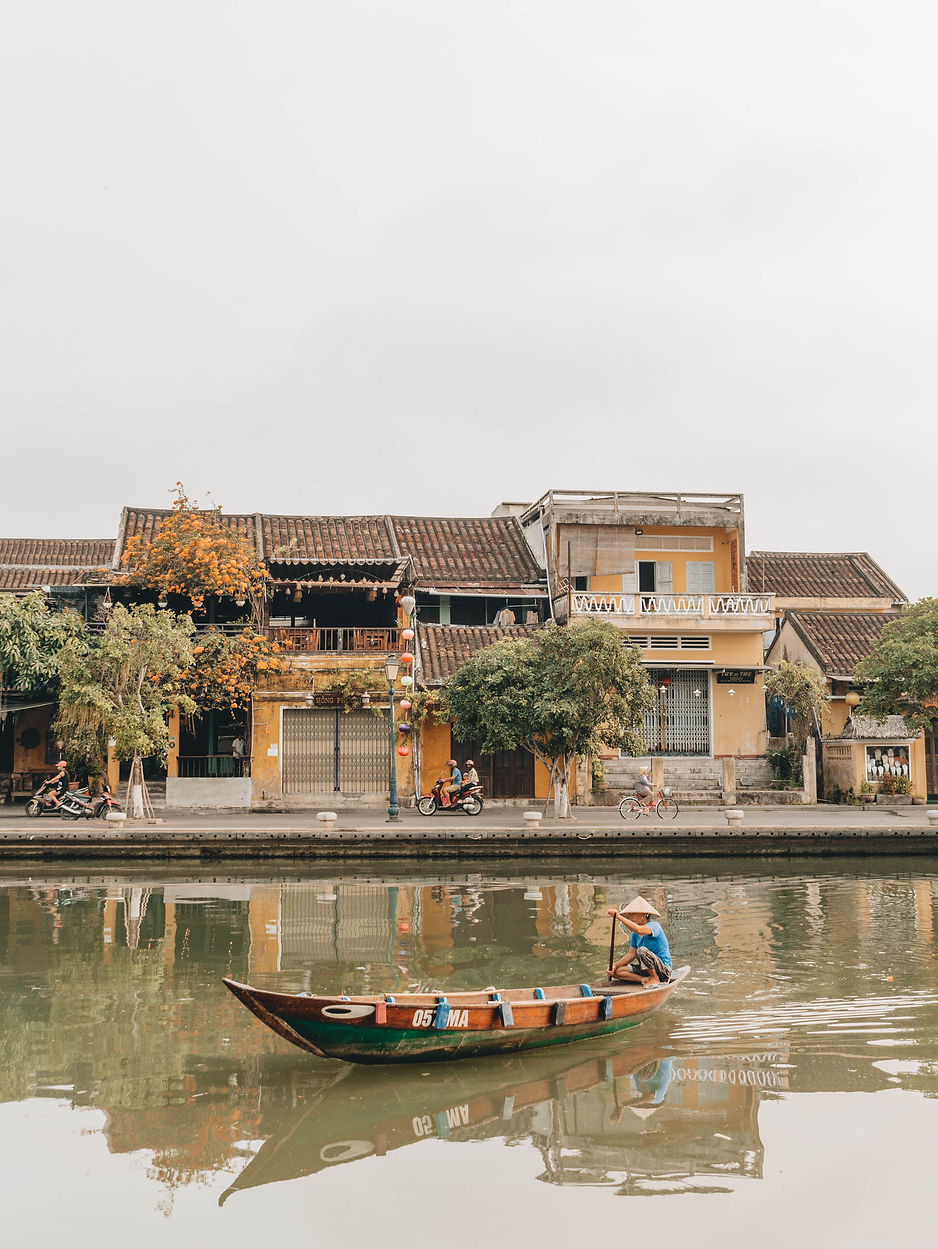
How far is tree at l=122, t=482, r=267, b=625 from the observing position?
25.6m

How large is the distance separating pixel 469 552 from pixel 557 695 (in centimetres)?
881

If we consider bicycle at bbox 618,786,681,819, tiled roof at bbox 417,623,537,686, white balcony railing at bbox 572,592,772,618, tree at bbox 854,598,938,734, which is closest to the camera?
bicycle at bbox 618,786,681,819

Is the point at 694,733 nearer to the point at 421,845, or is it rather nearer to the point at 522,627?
the point at 522,627

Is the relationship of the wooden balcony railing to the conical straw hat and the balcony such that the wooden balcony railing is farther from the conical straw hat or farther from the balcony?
the conical straw hat

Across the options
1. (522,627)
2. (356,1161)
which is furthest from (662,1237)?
(522,627)

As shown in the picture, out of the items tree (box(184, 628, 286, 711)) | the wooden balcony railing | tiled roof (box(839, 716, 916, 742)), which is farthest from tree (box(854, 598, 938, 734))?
tree (box(184, 628, 286, 711))

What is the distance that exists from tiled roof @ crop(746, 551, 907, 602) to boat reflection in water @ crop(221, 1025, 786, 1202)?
83.3ft

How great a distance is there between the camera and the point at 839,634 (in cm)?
2980

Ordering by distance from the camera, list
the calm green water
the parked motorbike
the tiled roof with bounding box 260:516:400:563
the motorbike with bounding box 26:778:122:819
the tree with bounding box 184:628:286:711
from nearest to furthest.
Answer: the calm green water
the motorbike with bounding box 26:778:122:819
the parked motorbike
the tree with bounding box 184:628:286:711
the tiled roof with bounding box 260:516:400:563

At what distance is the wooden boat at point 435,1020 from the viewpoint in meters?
8.15

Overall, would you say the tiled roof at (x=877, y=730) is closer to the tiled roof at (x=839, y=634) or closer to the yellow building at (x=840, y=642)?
the yellow building at (x=840, y=642)

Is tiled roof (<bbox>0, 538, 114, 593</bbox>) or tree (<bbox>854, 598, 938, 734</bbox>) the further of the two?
tiled roof (<bbox>0, 538, 114, 593</bbox>)

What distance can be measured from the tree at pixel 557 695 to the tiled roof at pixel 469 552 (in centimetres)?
533

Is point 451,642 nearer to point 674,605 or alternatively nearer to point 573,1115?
point 674,605
